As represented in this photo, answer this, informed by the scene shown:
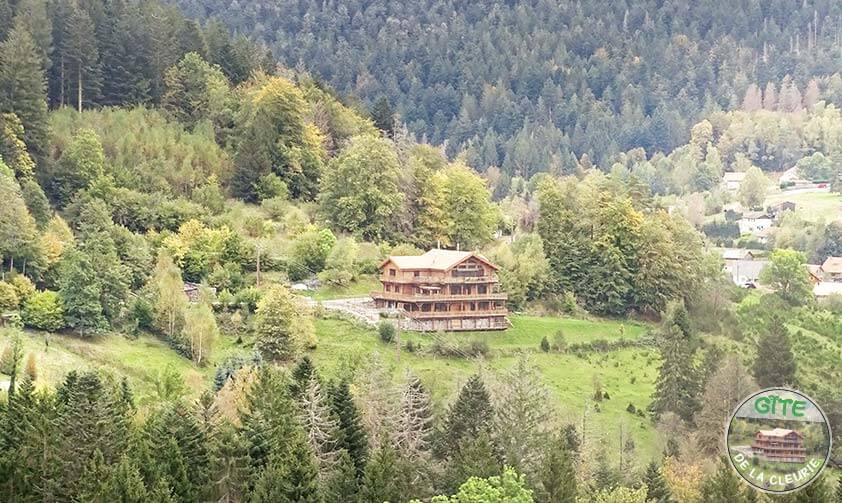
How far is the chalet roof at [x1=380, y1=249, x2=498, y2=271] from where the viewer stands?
57.4 m

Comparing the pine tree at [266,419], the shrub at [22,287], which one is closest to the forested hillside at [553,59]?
the shrub at [22,287]

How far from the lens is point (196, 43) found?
81.7 meters

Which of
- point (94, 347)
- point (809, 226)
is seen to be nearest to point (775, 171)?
point (809, 226)

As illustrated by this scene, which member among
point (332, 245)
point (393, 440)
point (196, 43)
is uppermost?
point (196, 43)

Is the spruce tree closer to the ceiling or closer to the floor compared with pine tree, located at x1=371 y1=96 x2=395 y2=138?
closer to the floor

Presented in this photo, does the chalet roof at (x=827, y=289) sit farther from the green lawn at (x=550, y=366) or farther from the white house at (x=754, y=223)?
the green lawn at (x=550, y=366)

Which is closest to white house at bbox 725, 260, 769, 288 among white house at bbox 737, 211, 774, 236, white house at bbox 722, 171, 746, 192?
white house at bbox 737, 211, 774, 236

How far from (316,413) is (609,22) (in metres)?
160

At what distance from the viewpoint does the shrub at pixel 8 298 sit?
47969 mm

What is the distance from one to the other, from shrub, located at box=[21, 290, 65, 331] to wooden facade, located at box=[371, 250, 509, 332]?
14.9 m

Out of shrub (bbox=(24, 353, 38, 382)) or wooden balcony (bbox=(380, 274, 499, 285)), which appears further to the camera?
wooden balcony (bbox=(380, 274, 499, 285))

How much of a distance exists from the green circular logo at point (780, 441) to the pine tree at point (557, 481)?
1337 centimetres

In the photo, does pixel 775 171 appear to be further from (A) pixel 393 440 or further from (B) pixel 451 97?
(A) pixel 393 440

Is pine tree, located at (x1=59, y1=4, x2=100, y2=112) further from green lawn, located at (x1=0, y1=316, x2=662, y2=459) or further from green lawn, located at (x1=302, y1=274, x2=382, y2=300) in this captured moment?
green lawn, located at (x1=0, y1=316, x2=662, y2=459)
